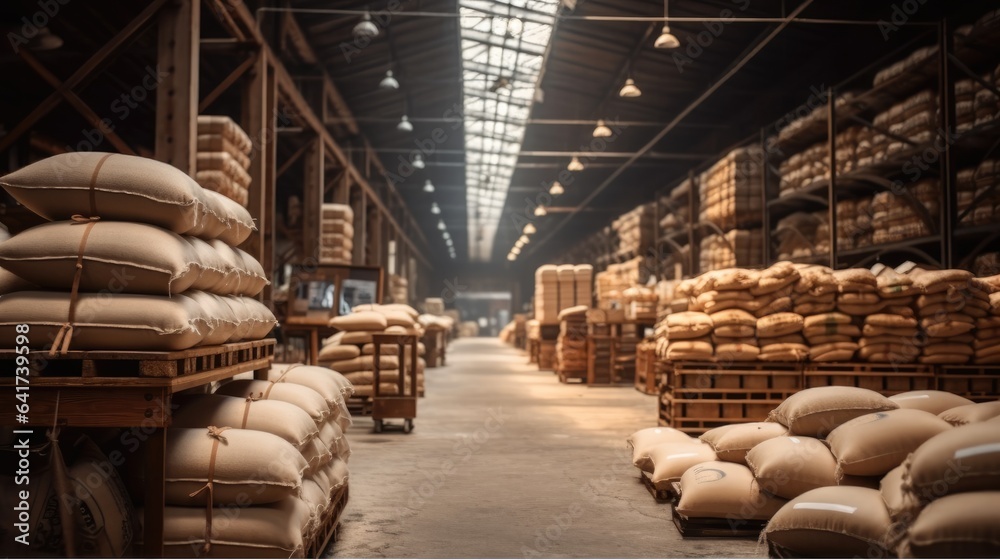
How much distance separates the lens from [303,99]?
48.6ft

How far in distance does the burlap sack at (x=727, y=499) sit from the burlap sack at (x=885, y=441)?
759 mm

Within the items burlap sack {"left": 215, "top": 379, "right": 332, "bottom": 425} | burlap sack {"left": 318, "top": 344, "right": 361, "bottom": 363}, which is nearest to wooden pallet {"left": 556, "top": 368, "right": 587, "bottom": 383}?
burlap sack {"left": 318, "top": 344, "right": 361, "bottom": 363}

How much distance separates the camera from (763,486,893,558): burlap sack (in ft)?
12.0

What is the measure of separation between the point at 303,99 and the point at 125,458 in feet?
38.9

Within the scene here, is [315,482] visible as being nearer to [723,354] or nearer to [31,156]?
[723,354]

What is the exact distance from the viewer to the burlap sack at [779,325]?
342 inches

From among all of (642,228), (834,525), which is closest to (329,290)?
(834,525)

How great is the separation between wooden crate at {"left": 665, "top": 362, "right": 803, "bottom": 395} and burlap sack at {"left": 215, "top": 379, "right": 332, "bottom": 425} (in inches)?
Answer: 190

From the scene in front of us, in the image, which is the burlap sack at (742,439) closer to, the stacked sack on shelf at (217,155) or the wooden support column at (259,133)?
the stacked sack on shelf at (217,155)

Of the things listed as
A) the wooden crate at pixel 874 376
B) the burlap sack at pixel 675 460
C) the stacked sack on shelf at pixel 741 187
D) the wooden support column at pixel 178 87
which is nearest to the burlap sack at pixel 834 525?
the burlap sack at pixel 675 460

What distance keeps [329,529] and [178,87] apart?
5221 millimetres

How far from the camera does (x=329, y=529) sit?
4711 mm

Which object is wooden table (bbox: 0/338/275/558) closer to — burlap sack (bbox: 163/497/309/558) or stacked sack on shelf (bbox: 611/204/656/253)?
burlap sack (bbox: 163/497/309/558)

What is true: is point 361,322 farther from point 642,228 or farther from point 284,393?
point 642,228
